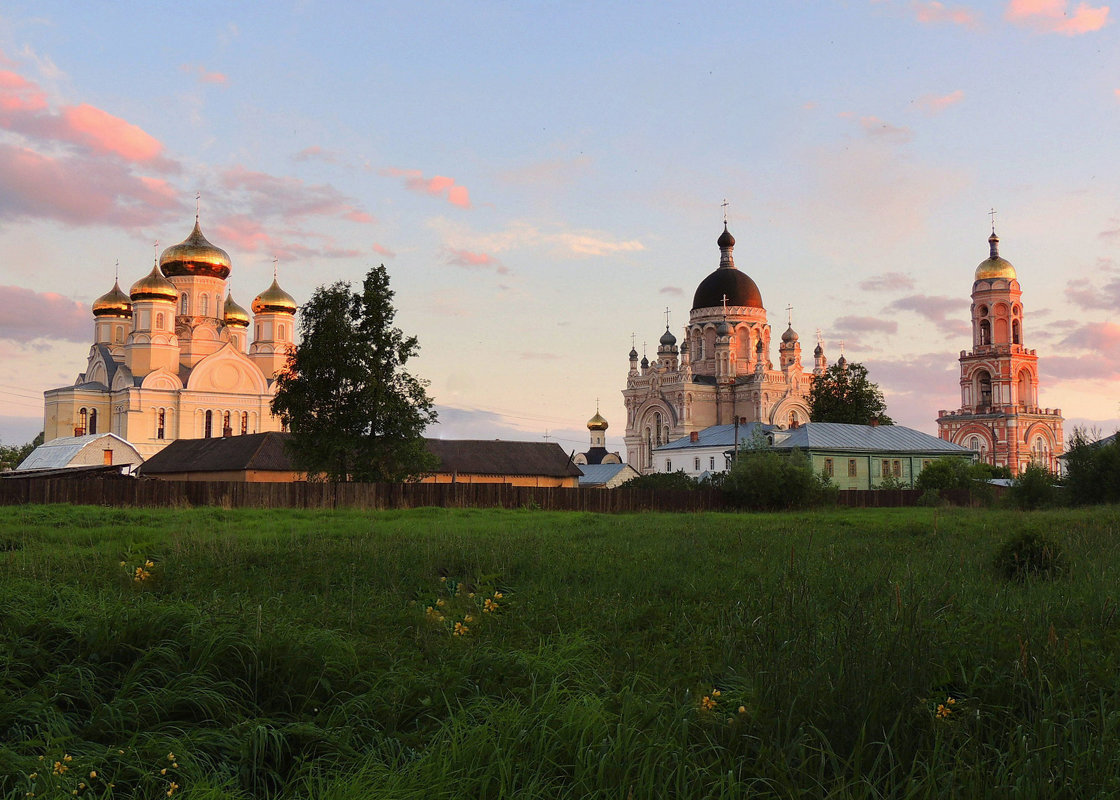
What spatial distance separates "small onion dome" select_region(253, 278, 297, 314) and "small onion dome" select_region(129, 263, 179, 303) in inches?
247

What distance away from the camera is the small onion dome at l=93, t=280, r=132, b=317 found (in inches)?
2729

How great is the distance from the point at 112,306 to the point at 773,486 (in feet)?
166

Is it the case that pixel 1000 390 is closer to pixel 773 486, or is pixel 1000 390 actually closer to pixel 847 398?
pixel 847 398

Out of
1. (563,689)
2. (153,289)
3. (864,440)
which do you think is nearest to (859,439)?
(864,440)

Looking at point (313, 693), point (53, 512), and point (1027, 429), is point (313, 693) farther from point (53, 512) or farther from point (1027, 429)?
point (1027, 429)

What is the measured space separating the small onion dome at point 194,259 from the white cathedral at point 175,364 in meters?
0.06

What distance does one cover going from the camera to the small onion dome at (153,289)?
209ft

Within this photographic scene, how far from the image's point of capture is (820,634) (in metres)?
5.39

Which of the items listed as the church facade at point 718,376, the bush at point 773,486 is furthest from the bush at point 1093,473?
the church facade at point 718,376

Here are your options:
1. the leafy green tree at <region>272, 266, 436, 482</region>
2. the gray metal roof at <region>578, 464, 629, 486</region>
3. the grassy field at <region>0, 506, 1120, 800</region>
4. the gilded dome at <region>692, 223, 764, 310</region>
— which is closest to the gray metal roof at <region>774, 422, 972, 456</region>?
the gray metal roof at <region>578, 464, 629, 486</region>

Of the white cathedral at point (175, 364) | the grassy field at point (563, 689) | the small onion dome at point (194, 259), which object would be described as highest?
the small onion dome at point (194, 259)

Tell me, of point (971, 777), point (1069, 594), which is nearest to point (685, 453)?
point (1069, 594)

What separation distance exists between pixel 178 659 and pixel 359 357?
27.1 m

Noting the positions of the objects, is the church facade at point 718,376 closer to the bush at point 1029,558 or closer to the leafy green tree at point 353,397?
the leafy green tree at point 353,397
